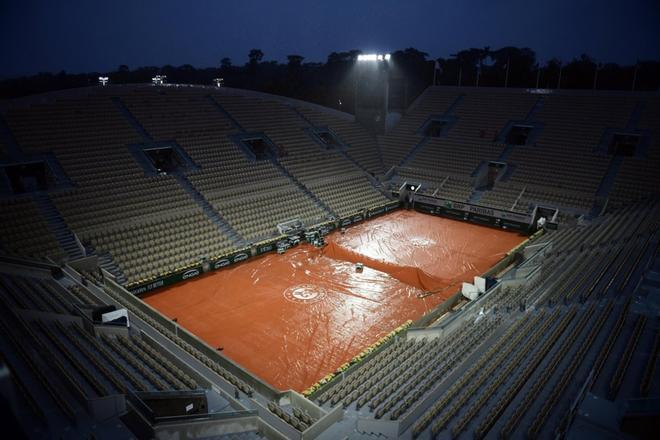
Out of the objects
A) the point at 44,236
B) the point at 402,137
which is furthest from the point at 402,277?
the point at 402,137

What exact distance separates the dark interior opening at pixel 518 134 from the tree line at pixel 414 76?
7.50 metres

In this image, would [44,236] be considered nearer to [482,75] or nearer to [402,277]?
[402,277]

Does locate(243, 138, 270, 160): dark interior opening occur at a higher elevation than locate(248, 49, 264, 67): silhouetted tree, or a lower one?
lower

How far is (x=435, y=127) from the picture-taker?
3522cm

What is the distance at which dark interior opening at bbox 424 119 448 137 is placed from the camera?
114ft

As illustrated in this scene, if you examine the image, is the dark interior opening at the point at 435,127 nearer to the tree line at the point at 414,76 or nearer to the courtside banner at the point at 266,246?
the tree line at the point at 414,76

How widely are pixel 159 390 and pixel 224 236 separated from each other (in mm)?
12089

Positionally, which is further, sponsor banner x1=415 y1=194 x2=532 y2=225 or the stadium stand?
sponsor banner x1=415 y1=194 x2=532 y2=225

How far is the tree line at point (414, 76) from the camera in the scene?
38938 mm

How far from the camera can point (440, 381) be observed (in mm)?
9594

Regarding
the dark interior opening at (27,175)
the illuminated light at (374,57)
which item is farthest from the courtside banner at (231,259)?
the illuminated light at (374,57)

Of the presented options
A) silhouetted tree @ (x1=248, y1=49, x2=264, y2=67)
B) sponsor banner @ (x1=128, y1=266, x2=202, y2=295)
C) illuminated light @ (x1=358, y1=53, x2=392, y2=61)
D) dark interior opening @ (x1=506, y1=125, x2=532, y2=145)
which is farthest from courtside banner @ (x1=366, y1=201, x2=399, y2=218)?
silhouetted tree @ (x1=248, y1=49, x2=264, y2=67)

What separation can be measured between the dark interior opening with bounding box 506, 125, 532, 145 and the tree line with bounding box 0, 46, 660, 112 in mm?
7500

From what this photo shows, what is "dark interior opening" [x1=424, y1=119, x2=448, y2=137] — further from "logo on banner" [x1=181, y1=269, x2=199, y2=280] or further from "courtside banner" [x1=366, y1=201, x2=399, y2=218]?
"logo on banner" [x1=181, y1=269, x2=199, y2=280]
